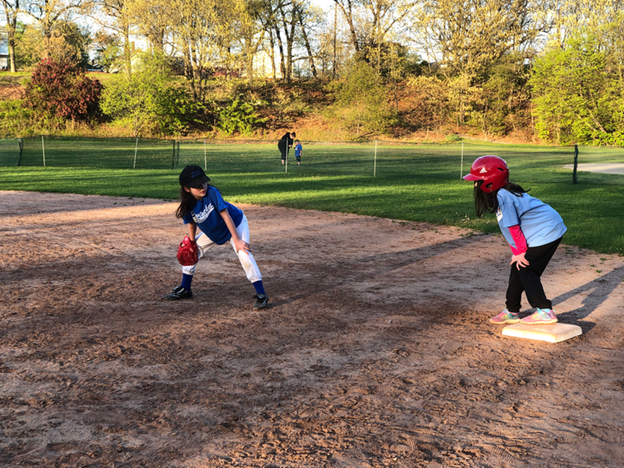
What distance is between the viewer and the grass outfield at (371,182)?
1212 centimetres

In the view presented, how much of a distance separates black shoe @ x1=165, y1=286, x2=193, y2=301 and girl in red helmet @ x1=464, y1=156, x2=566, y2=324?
10.1 ft

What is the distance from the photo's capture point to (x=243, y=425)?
10.8ft

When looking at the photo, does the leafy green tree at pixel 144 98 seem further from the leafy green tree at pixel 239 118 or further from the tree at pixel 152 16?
the leafy green tree at pixel 239 118

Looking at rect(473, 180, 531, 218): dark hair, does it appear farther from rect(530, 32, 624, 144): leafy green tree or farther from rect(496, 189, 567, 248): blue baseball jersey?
rect(530, 32, 624, 144): leafy green tree

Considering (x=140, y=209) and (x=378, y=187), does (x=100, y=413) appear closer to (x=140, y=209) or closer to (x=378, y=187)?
(x=140, y=209)

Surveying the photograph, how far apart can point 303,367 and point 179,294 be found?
7.45ft

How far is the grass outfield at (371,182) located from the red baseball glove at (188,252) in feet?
21.0

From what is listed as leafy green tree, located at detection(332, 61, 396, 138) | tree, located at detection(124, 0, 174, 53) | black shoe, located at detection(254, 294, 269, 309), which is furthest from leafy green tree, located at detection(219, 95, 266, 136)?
black shoe, located at detection(254, 294, 269, 309)

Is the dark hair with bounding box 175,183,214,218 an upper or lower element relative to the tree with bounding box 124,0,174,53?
lower

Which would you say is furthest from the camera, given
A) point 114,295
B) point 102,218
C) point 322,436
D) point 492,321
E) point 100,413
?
point 102,218

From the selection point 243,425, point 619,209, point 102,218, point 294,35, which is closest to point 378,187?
point 619,209

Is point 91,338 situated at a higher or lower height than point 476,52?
lower

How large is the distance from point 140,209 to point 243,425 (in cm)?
1018

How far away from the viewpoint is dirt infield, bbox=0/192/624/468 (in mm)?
3045
